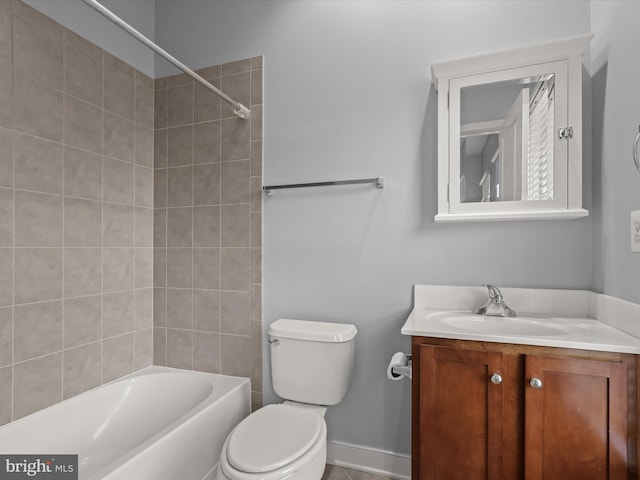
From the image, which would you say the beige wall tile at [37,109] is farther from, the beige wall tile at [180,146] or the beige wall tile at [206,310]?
the beige wall tile at [206,310]

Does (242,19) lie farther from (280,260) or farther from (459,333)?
(459,333)

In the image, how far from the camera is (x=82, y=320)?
1.80m

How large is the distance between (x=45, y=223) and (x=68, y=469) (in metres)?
1.09

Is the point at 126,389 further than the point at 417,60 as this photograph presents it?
Yes

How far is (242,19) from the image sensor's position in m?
2.03

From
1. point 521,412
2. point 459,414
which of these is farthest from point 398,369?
point 521,412

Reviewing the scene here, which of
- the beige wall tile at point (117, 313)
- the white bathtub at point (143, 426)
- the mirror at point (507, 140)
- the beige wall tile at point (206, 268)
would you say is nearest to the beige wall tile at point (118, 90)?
the beige wall tile at point (206, 268)

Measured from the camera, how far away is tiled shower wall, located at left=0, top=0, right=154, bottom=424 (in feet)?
4.92

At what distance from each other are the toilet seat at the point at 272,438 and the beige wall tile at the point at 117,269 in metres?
1.15

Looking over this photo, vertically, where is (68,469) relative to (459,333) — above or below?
below

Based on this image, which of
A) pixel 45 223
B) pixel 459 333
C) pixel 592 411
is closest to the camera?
pixel 592 411

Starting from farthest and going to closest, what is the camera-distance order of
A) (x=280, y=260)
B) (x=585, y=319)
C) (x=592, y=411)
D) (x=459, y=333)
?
(x=280, y=260)
(x=585, y=319)
(x=459, y=333)
(x=592, y=411)

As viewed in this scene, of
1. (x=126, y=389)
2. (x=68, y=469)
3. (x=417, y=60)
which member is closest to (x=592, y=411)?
(x=417, y=60)

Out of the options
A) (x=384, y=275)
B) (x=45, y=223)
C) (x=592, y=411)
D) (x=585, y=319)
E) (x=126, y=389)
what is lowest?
(x=126, y=389)
